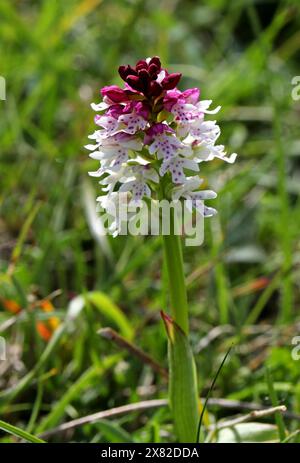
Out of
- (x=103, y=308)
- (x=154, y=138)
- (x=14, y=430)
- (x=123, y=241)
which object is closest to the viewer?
(x=154, y=138)

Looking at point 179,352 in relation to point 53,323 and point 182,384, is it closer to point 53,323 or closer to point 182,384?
point 182,384

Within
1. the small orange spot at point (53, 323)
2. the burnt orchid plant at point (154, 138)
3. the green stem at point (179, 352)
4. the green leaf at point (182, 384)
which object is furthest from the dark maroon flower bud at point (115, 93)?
the small orange spot at point (53, 323)

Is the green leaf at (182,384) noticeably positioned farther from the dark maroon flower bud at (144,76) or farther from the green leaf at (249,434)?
the dark maroon flower bud at (144,76)

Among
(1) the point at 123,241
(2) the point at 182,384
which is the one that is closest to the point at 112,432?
(2) the point at 182,384

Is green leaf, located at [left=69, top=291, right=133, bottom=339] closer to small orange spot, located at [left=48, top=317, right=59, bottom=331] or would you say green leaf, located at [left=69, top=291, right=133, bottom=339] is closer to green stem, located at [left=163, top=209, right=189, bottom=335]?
small orange spot, located at [left=48, top=317, right=59, bottom=331]

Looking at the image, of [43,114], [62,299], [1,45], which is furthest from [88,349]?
[1,45]

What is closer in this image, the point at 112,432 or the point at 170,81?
the point at 170,81

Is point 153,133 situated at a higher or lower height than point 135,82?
lower

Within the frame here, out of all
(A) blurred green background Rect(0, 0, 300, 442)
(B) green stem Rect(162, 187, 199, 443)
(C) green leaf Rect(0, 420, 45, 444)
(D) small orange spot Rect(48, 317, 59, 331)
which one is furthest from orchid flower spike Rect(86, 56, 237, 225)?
(D) small orange spot Rect(48, 317, 59, 331)
